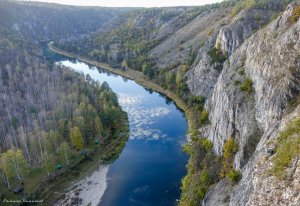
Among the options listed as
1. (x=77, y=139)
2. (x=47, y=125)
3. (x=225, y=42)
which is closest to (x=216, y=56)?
(x=225, y=42)

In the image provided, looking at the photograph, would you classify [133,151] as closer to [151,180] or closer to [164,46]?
[151,180]

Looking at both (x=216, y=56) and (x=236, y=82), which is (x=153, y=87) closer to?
(x=216, y=56)

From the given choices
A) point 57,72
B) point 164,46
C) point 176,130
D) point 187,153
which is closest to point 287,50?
point 187,153

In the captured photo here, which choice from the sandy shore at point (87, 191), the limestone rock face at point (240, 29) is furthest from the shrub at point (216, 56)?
the sandy shore at point (87, 191)

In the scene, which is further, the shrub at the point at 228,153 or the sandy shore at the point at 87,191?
the sandy shore at the point at 87,191

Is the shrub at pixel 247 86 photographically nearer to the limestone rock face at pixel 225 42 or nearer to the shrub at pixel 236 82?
the shrub at pixel 236 82
